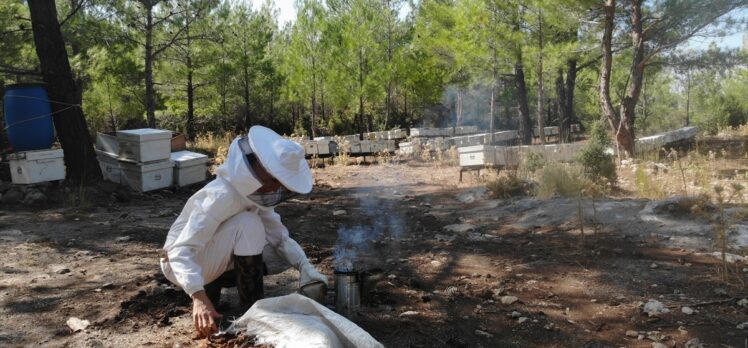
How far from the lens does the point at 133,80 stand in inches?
734

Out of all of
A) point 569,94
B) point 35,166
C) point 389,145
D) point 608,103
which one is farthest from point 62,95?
point 569,94

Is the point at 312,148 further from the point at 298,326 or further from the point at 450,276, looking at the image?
the point at 298,326

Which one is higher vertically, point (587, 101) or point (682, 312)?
point (587, 101)

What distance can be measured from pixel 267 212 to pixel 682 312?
264 cm

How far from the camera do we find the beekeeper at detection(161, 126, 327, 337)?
2744 mm

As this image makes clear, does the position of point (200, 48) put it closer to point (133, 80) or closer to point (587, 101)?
point (133, 80)

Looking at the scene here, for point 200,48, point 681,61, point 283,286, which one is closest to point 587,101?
point 681,61

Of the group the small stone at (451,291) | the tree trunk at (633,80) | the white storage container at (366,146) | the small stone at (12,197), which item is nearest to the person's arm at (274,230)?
the small stone at (451,291)

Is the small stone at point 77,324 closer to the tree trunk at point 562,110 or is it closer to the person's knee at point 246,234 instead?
the person's knee at point 246,234

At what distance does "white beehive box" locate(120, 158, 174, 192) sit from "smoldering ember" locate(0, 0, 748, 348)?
3 centimetres

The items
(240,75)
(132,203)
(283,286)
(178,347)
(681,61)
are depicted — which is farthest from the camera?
(240,75)

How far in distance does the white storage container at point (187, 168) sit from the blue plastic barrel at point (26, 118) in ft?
5.94

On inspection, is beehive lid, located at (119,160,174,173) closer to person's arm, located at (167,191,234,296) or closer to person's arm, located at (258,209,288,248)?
person's arm, located at (258,209,288,248)

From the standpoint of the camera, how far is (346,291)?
3258 millimetres
